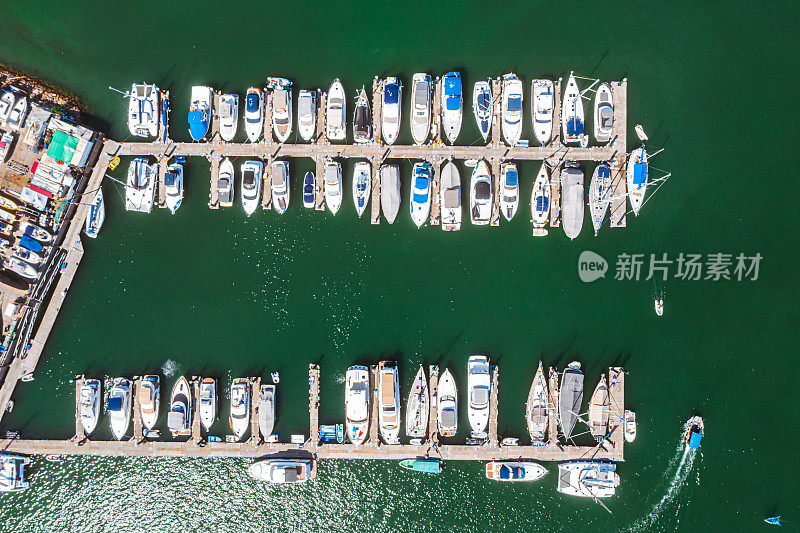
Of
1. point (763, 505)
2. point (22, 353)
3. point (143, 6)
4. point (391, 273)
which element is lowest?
point (763, 505)

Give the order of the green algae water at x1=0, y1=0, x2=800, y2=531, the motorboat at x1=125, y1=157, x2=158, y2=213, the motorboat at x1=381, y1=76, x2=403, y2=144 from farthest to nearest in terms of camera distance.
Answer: the green algae water at x1=0, y1=0, x2=800, y2=531
the motorboat at x1=125, y1=157, x2=158, y2=213
the motorboat at x1=381, y1=76, x2=403, y2=144

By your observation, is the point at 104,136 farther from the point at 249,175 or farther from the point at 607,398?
the point at 607,398

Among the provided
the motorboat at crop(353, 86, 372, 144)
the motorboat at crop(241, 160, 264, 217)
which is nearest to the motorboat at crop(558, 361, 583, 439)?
the motorboat at crop(353, 86, 372, 144)

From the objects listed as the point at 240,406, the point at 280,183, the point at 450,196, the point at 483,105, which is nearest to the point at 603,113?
the point at 483,105

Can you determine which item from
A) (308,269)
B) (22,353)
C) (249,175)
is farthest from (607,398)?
(22,353)

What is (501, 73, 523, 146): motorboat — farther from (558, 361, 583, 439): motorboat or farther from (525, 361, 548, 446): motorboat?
(558, 361, 583, 439): motorboat

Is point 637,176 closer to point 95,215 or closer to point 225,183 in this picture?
point 225,183

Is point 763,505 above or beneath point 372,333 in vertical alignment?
beneath
